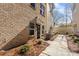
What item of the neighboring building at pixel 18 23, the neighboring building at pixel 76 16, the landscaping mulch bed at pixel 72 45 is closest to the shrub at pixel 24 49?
the neighboring building at pixel 18 23

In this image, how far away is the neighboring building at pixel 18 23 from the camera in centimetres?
321

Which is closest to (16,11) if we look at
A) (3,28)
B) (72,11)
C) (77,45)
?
(3,28)

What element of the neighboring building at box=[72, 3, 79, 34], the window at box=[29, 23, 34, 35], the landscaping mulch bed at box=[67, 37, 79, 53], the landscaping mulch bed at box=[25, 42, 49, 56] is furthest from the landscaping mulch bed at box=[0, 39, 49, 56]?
the neighboring building at box=[72, 3, 79, 34]

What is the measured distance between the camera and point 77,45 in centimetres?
338

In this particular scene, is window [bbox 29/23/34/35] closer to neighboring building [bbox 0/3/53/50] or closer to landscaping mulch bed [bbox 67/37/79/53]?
neighboring building [bbox 0/3/53/50]

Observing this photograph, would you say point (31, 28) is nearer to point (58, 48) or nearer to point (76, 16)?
point (58, 48)

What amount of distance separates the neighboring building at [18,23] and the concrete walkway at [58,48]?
45cm

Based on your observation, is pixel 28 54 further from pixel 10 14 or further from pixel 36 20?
pixel 36 20

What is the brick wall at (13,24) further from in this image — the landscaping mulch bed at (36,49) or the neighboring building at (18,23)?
the landscaping mulch bed at (36,49)

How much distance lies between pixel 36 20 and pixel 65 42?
1405 mm

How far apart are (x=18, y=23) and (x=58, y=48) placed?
1317 mm

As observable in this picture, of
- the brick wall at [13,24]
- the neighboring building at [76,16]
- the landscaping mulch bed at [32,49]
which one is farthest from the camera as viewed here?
the neighboring building at [76,16]

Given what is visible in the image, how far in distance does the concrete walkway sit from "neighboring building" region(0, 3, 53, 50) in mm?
452

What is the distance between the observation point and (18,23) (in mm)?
3719
